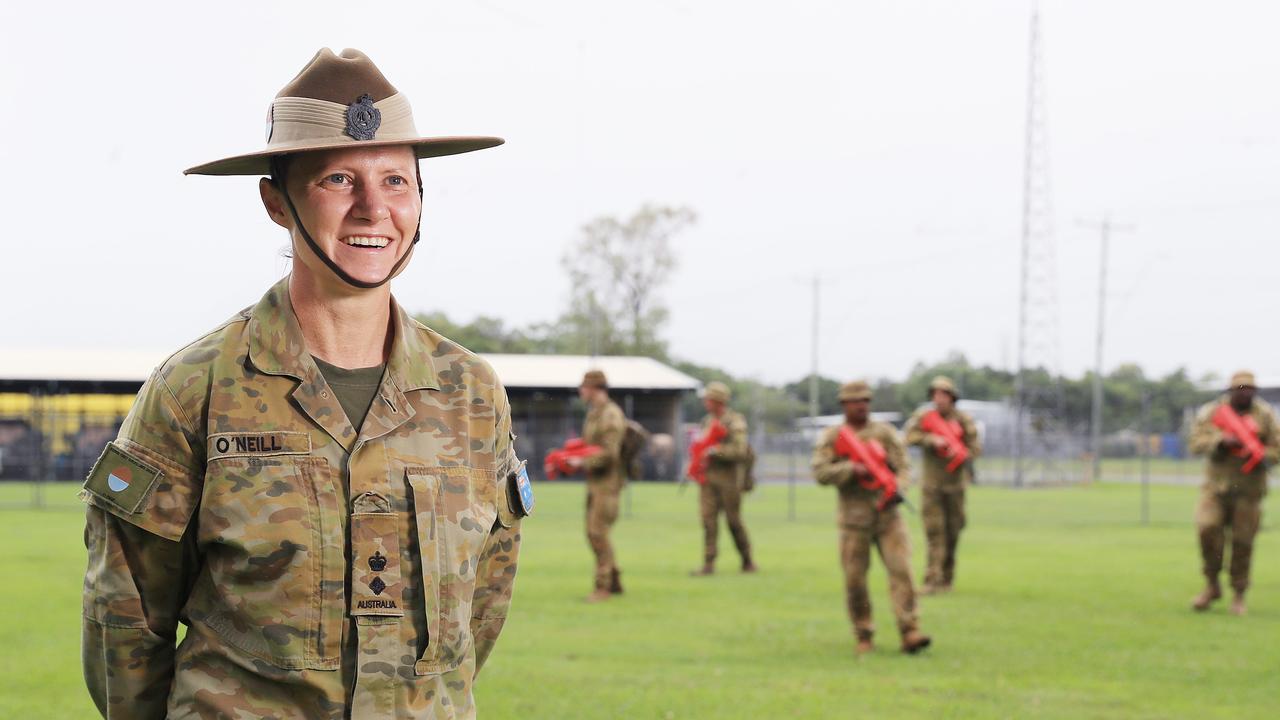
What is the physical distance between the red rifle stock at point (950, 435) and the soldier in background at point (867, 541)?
4.36m

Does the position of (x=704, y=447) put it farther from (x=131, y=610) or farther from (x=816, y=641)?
(x=131, y=610)

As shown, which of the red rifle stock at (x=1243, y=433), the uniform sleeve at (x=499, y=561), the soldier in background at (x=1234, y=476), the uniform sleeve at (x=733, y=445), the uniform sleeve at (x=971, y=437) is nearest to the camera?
the uniform sleeve at (x=499, y=561)

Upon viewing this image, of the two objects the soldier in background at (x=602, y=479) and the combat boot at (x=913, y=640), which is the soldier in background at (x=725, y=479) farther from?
the combat boot at (x=913, y=640)

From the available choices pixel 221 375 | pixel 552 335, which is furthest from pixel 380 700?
pixel 552 335

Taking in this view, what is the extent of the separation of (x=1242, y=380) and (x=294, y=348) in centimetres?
1370

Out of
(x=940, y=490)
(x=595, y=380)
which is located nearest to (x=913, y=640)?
(x=940, y=490)

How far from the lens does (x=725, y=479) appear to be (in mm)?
19406

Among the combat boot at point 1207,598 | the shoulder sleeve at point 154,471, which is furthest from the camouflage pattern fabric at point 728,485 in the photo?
the shoulder sleeve at point 154,471

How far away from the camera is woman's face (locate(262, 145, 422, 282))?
3.45m

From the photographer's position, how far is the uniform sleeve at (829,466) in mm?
12336

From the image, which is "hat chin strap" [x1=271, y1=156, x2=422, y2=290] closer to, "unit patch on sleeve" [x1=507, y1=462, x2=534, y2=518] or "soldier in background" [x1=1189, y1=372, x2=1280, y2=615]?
"unit patch on sleeve" [x1=507, y1=462, x2=534, y2=518]

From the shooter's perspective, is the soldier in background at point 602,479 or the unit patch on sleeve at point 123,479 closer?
the unit patch on sleeve at point 123,479

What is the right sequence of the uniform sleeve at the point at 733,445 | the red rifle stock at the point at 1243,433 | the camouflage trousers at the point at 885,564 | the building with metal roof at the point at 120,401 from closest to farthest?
the camouflage trousers at the point at 885,564 < the red rifle stock at the point at 1243,433 < the uniform sleeve at the point at 733,445 < the building with metal roof at the point at 120,401

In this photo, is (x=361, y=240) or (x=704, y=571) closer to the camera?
(x=361, y=240)
